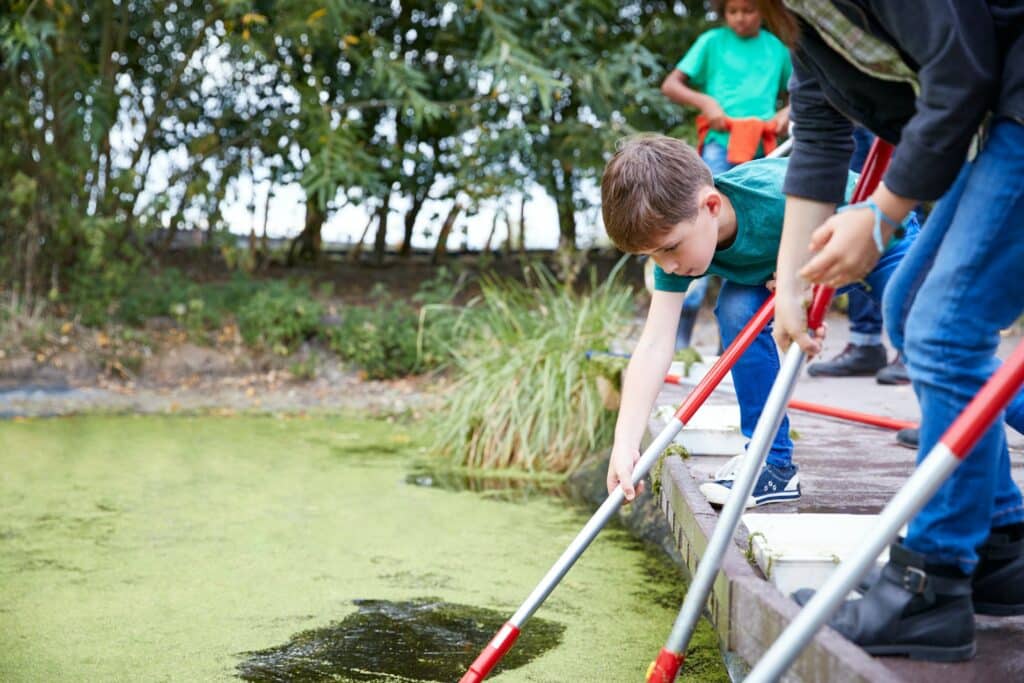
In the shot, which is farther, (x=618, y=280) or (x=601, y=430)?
(x=618, y=280)

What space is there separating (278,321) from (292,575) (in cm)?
351

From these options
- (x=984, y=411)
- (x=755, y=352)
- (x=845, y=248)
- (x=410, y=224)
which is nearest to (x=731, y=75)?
(x=755, y=352)

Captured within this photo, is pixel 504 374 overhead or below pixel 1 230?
below

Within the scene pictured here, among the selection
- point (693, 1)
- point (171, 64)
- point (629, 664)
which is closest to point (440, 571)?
point (629, 664)

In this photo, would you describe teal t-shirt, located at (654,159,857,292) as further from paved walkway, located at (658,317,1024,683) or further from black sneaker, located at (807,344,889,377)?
black sneaker, located at (807,344,889,377)

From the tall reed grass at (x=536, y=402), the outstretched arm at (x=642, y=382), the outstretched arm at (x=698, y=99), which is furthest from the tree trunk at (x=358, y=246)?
the outstretched arm at (x=642, y=382)

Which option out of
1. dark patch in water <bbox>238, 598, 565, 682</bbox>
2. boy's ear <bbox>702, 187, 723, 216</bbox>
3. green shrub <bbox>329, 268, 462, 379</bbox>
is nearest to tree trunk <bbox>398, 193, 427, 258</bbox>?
green shrub <bbox>329, 268, 462, 379</bbox>

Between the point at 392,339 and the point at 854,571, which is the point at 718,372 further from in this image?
the point at 392,339

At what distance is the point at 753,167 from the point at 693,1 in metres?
5.79

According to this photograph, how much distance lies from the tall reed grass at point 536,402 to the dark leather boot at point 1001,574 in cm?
260

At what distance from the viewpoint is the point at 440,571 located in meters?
2.90

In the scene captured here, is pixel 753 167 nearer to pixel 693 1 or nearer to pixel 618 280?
pixel 618 280

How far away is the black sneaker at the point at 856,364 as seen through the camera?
163 inches

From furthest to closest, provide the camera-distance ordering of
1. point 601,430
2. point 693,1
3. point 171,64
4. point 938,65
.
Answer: point 693,1
point 171,64
point 601,430
point 938,65
